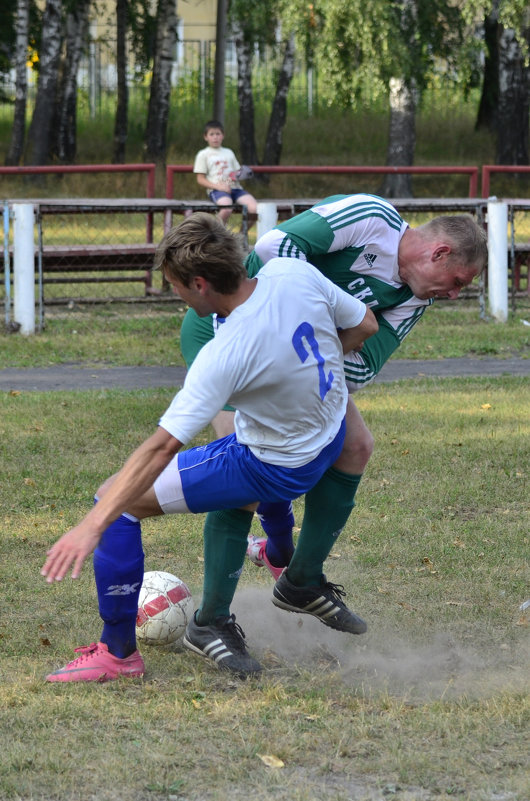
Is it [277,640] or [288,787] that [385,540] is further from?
[288,787]

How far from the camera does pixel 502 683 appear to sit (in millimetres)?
4238

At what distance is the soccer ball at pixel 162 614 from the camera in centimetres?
457

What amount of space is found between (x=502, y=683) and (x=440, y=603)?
0.93 meters

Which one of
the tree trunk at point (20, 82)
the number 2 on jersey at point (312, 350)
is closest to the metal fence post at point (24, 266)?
the number 2 on jersey at point (312, 350)

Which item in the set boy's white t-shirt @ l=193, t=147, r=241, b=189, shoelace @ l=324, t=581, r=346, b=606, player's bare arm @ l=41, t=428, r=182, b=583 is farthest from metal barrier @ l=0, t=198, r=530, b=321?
player's bare arm @ l=41, t=428, r=182, b=583

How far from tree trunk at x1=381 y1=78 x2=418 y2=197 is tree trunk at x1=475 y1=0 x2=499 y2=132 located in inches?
190

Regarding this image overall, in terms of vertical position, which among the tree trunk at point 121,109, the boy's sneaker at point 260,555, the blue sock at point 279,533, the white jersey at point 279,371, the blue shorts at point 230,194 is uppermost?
the tree trunk at point 121,109

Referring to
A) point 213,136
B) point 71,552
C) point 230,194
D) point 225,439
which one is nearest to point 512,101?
point 213,136

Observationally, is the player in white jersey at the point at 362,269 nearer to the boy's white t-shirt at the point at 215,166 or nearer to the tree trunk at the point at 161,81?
the boy's white t-shirt at the point at 215,166

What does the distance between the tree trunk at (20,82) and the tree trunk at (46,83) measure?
78cm

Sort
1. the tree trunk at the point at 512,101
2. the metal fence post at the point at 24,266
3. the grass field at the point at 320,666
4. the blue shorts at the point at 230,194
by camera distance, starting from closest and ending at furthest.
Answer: the grass field at the point at 320,666 < the metal fence post at the point at 24,266 < the blue shorts at the point at 230,194 < the tree trunk at the point at 512,101

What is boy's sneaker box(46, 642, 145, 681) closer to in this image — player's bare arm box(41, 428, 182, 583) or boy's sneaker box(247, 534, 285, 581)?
player's bare arm box(41, 428, 182, 583)

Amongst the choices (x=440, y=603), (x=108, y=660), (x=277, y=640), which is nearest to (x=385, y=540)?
(x=440, y=603)

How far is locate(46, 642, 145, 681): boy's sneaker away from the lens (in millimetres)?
4156
